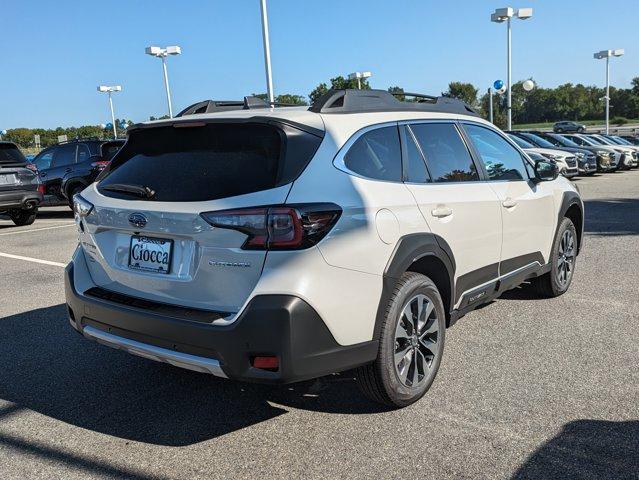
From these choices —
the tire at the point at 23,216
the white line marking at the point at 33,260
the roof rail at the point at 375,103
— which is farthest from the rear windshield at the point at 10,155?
the roof rail at the point at 375,103

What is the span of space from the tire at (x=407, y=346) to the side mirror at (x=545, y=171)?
2.02m

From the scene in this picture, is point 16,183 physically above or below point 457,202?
below

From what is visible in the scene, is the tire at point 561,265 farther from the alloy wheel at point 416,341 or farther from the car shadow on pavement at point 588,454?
the car shadow on pavement at point 588,454

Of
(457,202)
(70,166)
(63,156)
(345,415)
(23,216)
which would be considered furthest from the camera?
(63,156)

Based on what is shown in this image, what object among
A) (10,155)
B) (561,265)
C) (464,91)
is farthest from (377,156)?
(464,91)

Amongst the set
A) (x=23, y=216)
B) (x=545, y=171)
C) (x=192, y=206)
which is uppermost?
(x=192, y=206)

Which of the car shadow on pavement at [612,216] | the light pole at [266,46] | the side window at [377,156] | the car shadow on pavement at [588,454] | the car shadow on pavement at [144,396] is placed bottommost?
the car shadow on pavement at [612,216]

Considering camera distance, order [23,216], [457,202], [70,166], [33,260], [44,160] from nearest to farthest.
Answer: [457,202] → [33,260] → [23,216] → [70,166] → [44,160]

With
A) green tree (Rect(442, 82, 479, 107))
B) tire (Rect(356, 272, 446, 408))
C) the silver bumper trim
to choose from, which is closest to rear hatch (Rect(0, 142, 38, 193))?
the silver bumper trim

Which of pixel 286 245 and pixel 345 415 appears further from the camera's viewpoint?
pixel 345 415

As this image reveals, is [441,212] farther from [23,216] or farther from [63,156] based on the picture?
[63,156]

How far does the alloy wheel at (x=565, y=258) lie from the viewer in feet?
18.5

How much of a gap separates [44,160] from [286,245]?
14.1 metres

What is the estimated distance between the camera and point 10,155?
1285 cm
